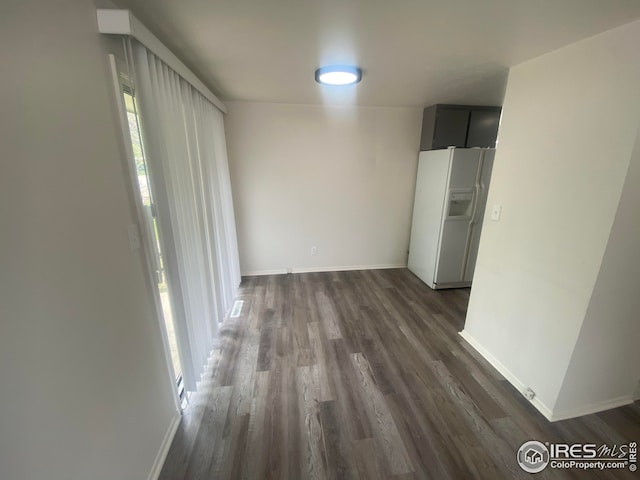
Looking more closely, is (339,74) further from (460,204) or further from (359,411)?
(359,411)

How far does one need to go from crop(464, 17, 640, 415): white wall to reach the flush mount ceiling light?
115cm

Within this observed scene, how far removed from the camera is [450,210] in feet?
9.97

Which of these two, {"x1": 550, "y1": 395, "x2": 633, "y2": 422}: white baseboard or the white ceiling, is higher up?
the white ceiling

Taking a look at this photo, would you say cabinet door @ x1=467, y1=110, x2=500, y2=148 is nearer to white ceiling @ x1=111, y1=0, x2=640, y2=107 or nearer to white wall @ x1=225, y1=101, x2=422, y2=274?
white wall @ x1=225, y1=101, x2=422, y2=274

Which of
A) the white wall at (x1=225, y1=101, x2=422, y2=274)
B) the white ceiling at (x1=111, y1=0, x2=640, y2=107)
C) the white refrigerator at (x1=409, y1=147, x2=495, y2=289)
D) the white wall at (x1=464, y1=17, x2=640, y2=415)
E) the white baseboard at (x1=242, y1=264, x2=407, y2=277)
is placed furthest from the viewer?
the white baseboard at (x1=242, y1=264, x2=407, y2=277)

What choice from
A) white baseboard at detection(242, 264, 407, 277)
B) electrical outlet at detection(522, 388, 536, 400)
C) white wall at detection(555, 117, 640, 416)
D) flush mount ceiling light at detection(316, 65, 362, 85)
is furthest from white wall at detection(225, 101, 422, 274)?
white wall at detection(555, 117, 640, 416)

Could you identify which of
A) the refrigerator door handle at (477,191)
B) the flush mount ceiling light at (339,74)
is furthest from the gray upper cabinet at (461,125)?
the flush mount ceiling light at (339,74)

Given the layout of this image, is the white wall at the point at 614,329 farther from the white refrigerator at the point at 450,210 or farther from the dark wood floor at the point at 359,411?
the white refrigerator at the point at 450,210

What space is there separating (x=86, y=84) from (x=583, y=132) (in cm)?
239

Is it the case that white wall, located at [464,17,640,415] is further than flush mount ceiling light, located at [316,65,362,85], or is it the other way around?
flush mount ceiling light, located at [316,65,362,85]

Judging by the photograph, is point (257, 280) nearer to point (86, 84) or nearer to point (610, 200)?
point (86, 84)

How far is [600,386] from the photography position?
1636 millimetres

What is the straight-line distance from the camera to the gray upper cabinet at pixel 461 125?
3107mm

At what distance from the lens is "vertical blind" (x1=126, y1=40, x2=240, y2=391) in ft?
4.46
